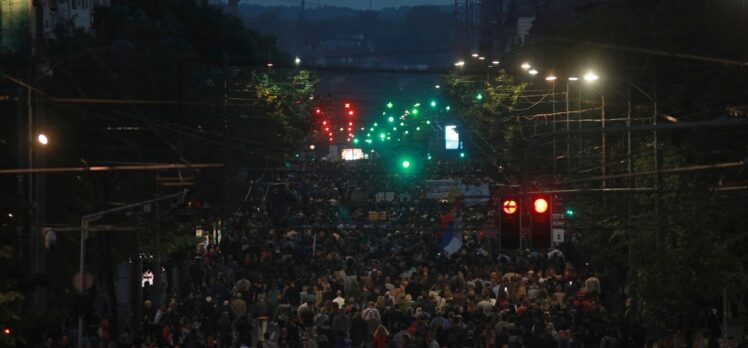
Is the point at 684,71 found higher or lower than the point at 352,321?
higher

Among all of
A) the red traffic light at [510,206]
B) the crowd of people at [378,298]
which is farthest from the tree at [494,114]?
the red traffic light at [510,206]

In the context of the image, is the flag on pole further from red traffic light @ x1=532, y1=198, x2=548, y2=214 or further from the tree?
red traffic light @ x1=532, y1=198, x2=548, y2=214

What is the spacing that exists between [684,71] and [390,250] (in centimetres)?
1668

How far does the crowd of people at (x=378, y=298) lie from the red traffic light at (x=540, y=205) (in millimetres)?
4827

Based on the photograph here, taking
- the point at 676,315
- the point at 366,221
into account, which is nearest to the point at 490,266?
the point at 676,315

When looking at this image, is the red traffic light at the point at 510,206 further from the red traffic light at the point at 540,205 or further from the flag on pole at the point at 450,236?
the flag on pole at the point at 450,236

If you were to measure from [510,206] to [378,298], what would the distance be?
13.3 m

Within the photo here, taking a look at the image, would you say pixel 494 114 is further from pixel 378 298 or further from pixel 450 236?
pixel 378 298

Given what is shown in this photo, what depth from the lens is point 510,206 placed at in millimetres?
28438

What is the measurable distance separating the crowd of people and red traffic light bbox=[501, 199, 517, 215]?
14.0 ft

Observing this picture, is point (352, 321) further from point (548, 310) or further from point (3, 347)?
point (3, 347)

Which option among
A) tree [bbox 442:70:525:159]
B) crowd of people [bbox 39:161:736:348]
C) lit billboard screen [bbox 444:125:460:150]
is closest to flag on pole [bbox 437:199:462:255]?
crowd of people [bbox 39:161:736:348]

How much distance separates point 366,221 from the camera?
79.0 metres

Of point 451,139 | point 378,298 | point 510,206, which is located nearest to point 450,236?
point 378,298
